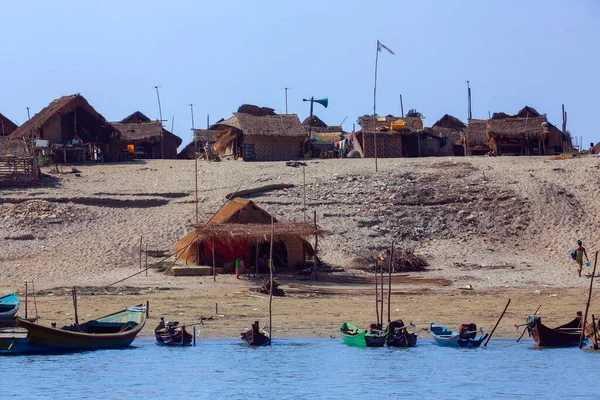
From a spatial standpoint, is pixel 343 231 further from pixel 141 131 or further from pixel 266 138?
pixel 141 131

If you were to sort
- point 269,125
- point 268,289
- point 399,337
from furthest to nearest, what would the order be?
point 269,125, point 268,289, point 399,337

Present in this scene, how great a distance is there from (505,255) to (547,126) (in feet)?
53.4

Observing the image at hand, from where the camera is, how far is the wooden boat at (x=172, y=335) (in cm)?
1973

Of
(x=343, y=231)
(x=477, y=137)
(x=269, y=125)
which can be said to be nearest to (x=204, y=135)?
(x=269, y=125)

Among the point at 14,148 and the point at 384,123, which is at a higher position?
the point at 384,123

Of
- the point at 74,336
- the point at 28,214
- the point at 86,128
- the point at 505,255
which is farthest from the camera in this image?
the point at 86,128

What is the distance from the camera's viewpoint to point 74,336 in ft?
62.4

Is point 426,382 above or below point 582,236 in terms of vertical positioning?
below

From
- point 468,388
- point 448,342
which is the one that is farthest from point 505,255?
point 468,388

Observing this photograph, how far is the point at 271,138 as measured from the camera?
141ft

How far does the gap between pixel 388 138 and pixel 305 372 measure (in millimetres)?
26849

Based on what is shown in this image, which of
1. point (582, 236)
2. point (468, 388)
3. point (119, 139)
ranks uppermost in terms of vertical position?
point (119, 139)

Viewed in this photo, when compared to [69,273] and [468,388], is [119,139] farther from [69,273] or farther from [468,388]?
[468,388]

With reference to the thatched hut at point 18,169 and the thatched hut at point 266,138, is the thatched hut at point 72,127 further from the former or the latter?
the thatched hut at point 266,138
